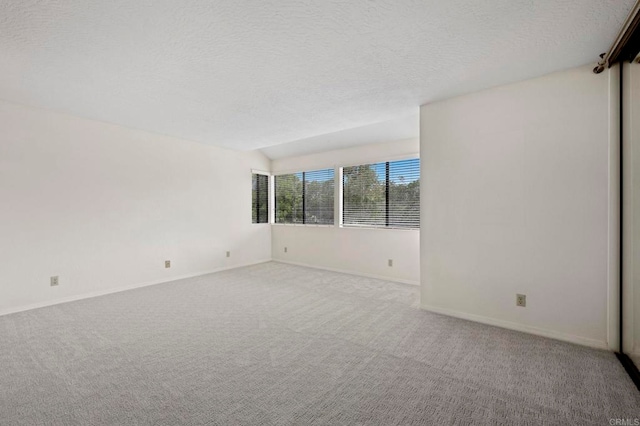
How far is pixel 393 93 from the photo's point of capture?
2.90m

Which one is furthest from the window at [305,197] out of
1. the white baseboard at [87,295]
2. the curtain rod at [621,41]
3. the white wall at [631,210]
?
the white wall at [631,210]

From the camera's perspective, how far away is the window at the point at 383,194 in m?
4.48

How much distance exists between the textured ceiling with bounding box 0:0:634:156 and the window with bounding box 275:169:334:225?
2436 mm

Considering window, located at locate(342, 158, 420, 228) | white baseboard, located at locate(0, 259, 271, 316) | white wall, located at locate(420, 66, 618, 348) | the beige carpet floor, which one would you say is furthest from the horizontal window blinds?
the beige carpet floor

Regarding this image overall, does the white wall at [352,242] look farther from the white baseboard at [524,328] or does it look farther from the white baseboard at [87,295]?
the white baseboard at [87,295]

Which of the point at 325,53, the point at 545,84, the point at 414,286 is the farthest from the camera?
the point at 414,286

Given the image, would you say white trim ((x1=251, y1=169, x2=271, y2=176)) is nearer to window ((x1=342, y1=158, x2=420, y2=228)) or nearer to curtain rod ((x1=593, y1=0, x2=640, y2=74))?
window ((x1=342, y1=158, x2=420, y2=228))

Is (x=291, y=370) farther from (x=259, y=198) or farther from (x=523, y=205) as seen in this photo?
(x=259, y=198)

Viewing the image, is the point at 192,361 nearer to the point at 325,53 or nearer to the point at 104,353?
the point at 104,353

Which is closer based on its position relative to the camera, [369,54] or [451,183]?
[369,54]

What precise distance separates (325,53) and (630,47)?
2.13 metres

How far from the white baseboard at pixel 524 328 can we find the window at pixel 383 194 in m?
1.57

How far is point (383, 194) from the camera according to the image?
480 centimetres

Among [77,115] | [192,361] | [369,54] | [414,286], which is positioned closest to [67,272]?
[77,115]
